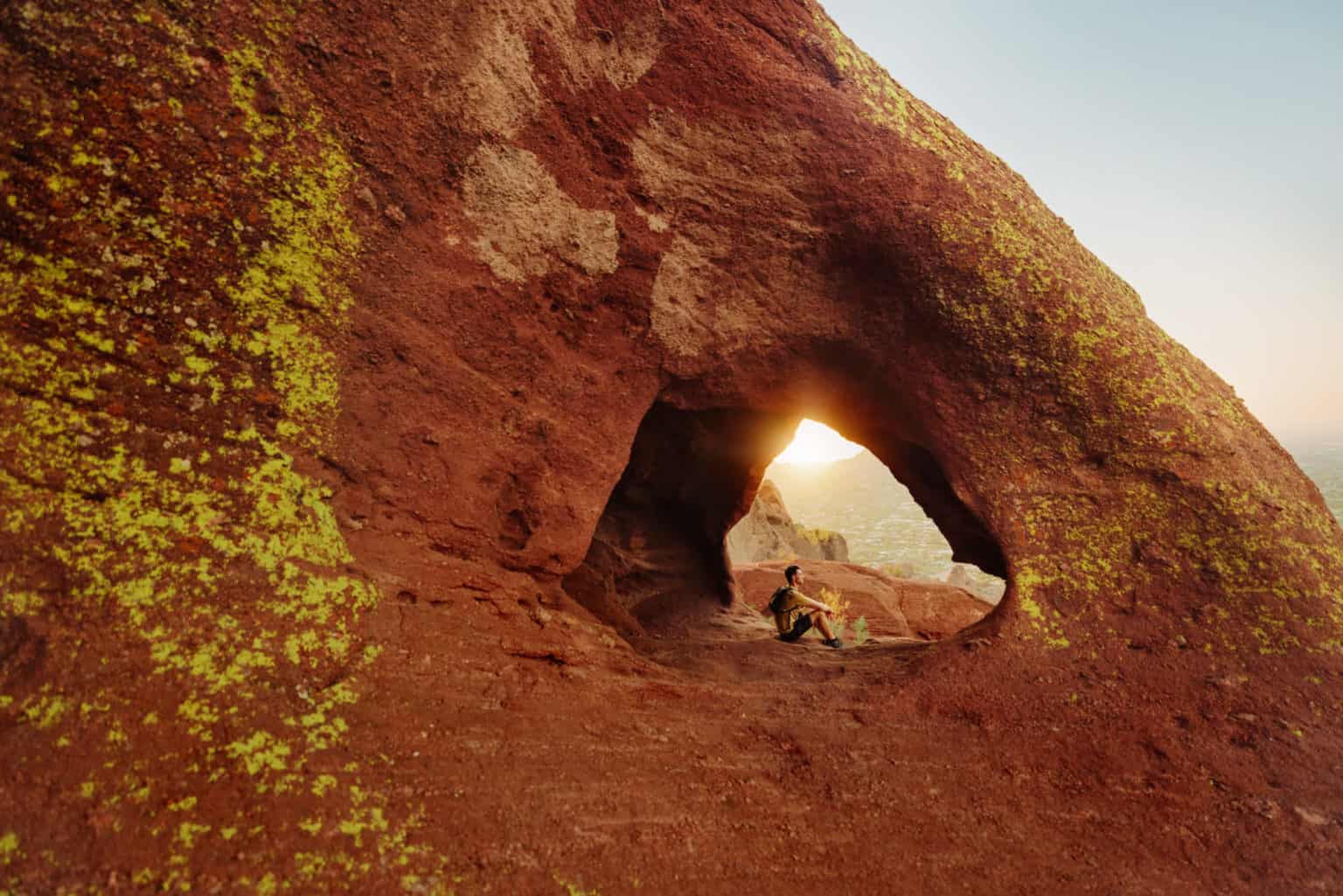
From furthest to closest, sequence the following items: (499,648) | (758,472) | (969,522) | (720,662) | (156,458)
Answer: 1. (758,472)
2. (969,522)
3. (720,662)
4. (499,648)
5. (156,458)

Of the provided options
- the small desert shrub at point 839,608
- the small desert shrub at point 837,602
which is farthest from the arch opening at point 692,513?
the small desert shrub at point 837,602

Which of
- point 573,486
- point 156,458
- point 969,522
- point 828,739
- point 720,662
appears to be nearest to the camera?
point 156,458

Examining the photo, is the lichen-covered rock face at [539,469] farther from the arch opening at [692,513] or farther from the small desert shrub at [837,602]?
the small desert shrub at [837,602]

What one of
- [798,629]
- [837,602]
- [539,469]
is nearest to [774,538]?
[837,602]

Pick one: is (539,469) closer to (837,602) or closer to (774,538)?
(837,602)

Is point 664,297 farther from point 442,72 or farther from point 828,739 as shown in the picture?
point 828,739

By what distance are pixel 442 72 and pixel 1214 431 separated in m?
6.26

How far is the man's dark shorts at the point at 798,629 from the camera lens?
318 inches

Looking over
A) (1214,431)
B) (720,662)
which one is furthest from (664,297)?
(1214,431)

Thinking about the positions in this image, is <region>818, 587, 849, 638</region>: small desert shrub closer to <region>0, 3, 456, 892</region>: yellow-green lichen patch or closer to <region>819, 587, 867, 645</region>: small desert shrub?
<region>819, 587, 867, 645</region>: small desert shrub

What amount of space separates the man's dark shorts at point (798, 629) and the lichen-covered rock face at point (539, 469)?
281 cm

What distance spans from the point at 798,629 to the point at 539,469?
16.2ft

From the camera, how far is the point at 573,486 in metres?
4.73

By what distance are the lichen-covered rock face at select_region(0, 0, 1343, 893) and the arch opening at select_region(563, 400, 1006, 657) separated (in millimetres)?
2845
